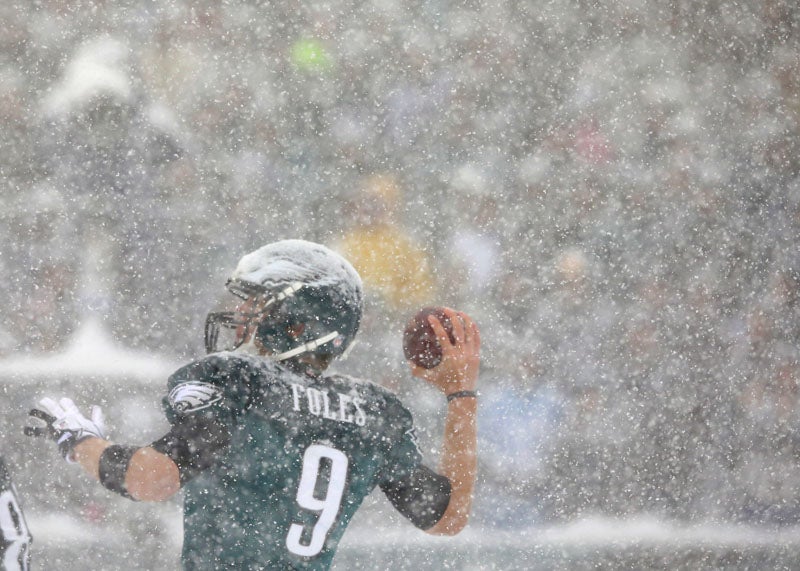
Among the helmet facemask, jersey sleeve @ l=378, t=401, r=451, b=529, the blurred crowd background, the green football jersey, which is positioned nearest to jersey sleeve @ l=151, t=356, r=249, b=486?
the green football jersey

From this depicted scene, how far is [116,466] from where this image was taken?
1345 mm

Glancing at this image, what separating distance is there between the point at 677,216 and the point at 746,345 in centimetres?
80

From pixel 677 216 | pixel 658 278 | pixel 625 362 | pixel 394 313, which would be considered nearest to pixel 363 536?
pixel 394 313

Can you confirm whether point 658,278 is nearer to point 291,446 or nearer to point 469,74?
point 469,74

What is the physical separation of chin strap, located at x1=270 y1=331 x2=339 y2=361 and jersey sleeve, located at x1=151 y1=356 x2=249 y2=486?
0.10 metres

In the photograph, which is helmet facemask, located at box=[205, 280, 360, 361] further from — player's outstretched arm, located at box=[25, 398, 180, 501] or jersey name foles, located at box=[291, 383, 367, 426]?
player's outstretched arm, located at box=[25, 398, 180, 501]

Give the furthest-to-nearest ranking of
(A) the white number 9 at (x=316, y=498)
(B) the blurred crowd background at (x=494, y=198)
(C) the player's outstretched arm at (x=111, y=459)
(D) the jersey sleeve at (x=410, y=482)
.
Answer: (B) the blurred crowd background at (x=494, y=198)
(D) the jersey sleeve at (x=410, y=482)
(A) the white number 9 at (x=316, y=498)
(C) the player's outstretched arm at (x=111, y=459)

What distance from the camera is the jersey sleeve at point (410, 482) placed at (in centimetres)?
155

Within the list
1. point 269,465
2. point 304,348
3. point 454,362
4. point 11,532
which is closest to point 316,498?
point 269,465

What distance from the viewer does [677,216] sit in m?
4.82

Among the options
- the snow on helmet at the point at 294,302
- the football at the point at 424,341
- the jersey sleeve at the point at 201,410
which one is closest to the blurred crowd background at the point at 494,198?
the football at the point at 424,341

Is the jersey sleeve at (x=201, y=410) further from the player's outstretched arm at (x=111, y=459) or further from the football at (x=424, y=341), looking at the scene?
the football at (x=424, y=341)

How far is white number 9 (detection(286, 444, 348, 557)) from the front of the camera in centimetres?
143

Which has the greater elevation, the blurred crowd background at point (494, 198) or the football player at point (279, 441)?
the blurred crowd background at point (494, 198)
